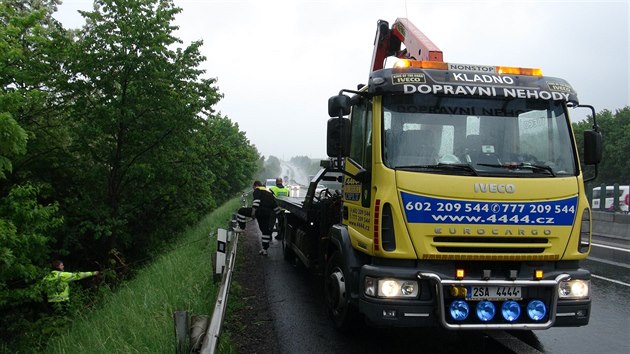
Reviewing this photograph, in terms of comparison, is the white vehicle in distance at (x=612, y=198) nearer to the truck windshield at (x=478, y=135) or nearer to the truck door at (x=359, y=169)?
the truck windshield at (x=478, y=135)

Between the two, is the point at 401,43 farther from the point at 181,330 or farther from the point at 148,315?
the point at 181,330

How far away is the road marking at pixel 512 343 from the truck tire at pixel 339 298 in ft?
5.08

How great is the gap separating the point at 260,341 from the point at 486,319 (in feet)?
7.82

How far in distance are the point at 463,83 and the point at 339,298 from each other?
2485 mm

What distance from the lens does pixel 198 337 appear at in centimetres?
355

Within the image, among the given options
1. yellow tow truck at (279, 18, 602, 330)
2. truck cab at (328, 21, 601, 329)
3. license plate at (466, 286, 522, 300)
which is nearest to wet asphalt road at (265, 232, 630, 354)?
yellow tow truck at (279, 18, 602, 330)

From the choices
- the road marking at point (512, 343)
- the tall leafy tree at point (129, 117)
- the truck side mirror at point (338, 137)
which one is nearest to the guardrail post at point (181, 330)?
the truck side mirror at point (338, 137)

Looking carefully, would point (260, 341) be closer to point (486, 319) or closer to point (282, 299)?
point (282, 299)

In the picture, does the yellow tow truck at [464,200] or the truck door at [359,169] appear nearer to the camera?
the yellow tow truck at [464,200]

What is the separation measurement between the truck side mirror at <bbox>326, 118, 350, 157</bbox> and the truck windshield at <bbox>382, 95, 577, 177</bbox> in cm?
41

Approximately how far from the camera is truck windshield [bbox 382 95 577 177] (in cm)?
432

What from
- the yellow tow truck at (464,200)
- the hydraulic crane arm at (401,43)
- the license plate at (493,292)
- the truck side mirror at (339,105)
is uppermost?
the hydraulic crane arm at (401,43)

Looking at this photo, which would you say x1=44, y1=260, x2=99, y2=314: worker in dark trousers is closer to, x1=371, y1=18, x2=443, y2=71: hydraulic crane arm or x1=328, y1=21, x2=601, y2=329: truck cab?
x1=328, y1=21, x2=601, y2=329: truck cab

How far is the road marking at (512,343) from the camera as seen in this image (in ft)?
15.4
